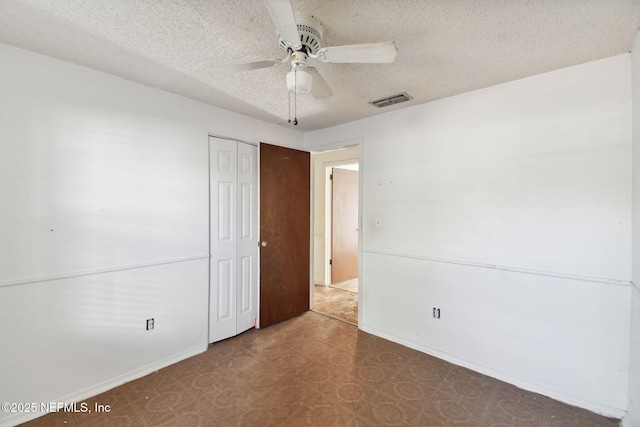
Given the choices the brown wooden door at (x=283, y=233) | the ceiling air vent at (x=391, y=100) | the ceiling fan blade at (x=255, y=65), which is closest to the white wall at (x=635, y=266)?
the ceiling air vent at (x=391, y=100)

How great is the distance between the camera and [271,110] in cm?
281

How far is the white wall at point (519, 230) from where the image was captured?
1.80 meters

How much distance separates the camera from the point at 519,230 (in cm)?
212

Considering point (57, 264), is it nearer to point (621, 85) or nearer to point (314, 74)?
point (314, 74)

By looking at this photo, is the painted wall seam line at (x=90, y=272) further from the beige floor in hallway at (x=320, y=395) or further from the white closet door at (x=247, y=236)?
the beige floor in hallway at (x=320, y=395)

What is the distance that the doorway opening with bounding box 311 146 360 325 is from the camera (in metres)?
4.65

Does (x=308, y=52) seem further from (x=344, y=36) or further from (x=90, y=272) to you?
(x=90, y=272)

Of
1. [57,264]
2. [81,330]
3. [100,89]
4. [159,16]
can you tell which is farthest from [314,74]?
[81,330]

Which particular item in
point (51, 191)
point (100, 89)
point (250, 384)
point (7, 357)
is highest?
point (100, 89)

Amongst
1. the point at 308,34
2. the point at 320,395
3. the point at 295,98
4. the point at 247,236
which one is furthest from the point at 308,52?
the point at 320,395

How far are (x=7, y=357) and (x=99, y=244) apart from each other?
809mm

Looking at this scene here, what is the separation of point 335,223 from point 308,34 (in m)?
3.71

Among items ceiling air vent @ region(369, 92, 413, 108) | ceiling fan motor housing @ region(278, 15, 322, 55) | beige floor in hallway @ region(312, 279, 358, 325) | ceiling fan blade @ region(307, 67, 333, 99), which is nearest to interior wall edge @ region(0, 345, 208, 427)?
beige floor in hallway @ region(312, 279, 358, 325)

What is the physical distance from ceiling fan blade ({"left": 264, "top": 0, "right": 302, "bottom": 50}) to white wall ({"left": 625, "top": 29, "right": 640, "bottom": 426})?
1987 millimetres
